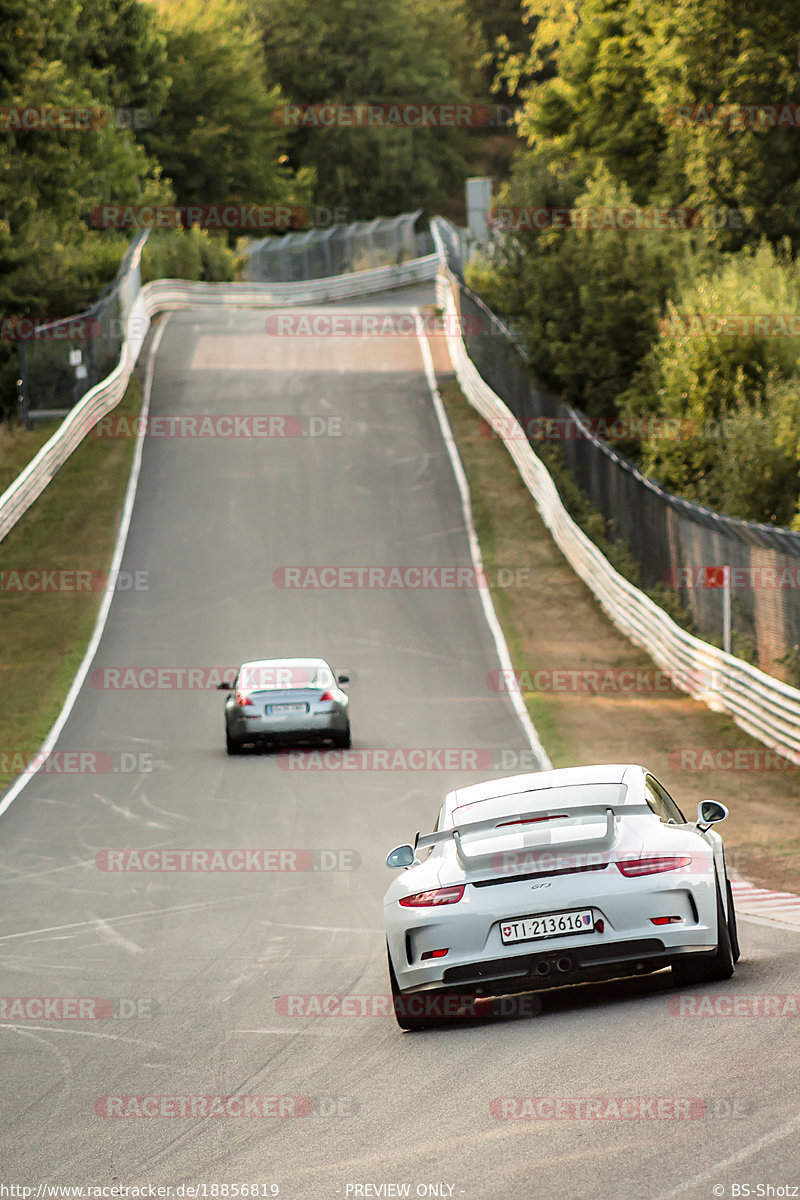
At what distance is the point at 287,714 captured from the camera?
66.4 feet

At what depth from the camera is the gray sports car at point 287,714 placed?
792 inches

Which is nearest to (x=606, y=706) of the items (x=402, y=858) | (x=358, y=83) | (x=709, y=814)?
(x=709, y=814)

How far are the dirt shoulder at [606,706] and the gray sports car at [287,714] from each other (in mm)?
2875

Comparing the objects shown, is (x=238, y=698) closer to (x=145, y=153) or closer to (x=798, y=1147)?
(x=798, y=1147)

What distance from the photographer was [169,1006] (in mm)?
9148

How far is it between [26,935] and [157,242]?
57.4m

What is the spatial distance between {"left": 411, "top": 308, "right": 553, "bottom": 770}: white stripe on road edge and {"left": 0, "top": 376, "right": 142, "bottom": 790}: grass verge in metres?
6.86

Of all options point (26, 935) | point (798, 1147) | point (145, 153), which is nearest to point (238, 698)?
point (26, 935)

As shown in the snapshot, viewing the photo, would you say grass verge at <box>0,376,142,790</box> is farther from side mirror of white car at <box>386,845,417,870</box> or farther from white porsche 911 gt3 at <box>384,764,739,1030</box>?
white porsche 911 gt3 at <box>384,764,739,1030</box>

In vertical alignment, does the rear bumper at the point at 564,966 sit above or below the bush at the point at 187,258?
above

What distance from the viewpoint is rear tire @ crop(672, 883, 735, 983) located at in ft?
26.5

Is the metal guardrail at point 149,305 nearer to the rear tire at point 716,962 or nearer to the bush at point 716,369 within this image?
the bush at point 716,369

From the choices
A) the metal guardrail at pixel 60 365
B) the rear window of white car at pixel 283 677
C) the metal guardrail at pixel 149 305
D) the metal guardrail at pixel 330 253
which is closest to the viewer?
the rear window of white car at pixel 283 677

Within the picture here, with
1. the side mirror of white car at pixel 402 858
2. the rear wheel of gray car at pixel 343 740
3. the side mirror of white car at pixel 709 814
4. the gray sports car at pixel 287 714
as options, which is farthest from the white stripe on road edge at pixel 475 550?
the side mirror of white car at pixel 402 858
